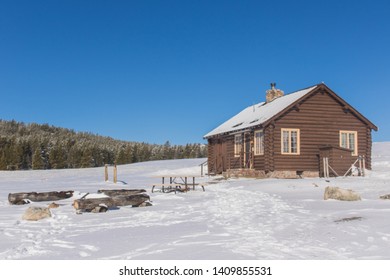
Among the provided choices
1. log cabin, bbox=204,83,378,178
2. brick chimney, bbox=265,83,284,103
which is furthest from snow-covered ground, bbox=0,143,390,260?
brick chimney, bbox=265,83,284,103

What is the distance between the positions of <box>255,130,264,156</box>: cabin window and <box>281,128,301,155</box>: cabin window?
4.59 feet

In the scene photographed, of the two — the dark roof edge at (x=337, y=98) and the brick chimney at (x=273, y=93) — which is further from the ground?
the brick chimney at (x=273, y=93)

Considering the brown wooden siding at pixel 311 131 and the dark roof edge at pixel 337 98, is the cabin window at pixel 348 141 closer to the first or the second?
the brown wooden siding at pixel 311 131

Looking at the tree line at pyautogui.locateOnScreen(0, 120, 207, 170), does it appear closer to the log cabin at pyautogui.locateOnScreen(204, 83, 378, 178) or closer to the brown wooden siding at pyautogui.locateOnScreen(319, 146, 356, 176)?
the log cabin at pyautogui.locateOnScreen(204, 83, 378, 178)

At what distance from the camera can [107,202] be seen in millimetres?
13094

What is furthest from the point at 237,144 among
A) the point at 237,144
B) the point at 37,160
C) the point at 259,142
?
the point at 37,160

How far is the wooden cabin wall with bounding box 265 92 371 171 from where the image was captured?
2758cm

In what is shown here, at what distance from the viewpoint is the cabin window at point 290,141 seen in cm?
2791

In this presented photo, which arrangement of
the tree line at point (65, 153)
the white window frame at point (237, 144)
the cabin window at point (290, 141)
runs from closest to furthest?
the cabin window at point (290, 141)
the white window frame at point (237, 144)
the tree line at point (65, 153)

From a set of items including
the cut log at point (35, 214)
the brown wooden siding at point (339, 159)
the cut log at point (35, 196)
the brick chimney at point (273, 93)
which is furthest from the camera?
the brick chimney at point (273, 93)

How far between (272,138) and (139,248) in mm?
21113

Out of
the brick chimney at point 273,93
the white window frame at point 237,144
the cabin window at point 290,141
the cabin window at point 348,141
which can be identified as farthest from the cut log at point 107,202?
the brick chimney at point 273,93

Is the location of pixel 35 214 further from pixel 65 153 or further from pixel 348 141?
pixel 65 153
